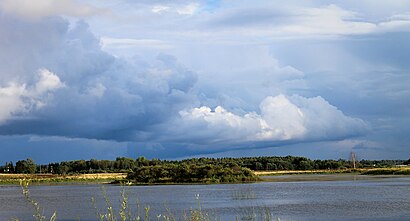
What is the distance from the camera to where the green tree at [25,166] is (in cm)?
17375

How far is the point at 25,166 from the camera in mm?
173875

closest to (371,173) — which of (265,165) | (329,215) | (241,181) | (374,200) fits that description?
(241,181)

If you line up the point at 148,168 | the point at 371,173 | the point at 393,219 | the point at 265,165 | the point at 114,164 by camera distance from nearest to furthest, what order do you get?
1. the point at 393,219
2. the point at 148,168
3. the point at 371,173
4. the point at 265,165
5. the point at 114,164

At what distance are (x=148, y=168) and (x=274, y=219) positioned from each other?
231 ft

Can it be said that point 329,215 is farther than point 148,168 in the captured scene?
No

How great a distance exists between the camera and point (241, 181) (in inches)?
3556

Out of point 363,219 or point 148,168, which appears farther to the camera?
point 148,168

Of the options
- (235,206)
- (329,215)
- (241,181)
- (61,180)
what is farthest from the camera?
(61,180)

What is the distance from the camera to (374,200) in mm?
42281

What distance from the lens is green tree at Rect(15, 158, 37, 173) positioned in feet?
570

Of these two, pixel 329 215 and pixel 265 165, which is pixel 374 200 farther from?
pixel 265 165

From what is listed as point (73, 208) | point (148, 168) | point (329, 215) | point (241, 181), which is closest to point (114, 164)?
point (148, 168)

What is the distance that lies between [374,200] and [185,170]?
175 feet

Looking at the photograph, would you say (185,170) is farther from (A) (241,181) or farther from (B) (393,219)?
(B) (393,219)
